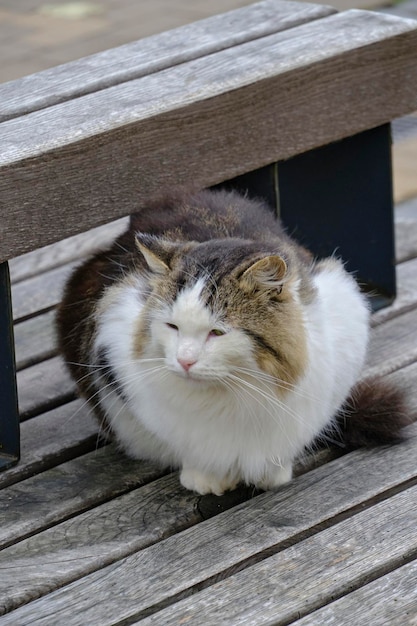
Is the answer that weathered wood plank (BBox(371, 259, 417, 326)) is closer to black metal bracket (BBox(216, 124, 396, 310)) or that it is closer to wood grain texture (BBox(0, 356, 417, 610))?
black metal bracket (BBox(216, 124, 396, 310))

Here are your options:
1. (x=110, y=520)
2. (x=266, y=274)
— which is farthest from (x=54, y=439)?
(x=266, y=274)

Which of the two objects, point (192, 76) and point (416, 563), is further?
point (192, 76)

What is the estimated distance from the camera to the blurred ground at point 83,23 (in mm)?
5504

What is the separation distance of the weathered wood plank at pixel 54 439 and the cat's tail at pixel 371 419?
1.92 ft

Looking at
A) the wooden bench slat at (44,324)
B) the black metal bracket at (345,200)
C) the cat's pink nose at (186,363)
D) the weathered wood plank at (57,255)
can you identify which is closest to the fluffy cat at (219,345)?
the cat's pink nose at (186,363)

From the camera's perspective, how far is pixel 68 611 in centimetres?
210

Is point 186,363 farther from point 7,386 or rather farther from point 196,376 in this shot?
point 7,386

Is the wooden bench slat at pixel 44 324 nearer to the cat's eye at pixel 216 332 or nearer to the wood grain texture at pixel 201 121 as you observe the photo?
the wood grain texture at pixel 201 121

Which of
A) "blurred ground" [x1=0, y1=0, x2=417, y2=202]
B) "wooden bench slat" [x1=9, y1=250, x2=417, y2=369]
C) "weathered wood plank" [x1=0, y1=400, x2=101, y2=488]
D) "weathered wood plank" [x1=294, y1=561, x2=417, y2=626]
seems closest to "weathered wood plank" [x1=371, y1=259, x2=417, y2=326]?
"wooden bench slat" [x1=9, y1=250, x2=417, y2=369]

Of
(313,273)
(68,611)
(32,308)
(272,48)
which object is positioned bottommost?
(32,308)

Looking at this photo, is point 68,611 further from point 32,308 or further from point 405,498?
point 32,308

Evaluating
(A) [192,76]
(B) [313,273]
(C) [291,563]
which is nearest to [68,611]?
(C) [291,563]

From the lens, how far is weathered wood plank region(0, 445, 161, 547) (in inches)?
94.7

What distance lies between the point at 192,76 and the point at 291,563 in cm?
120
